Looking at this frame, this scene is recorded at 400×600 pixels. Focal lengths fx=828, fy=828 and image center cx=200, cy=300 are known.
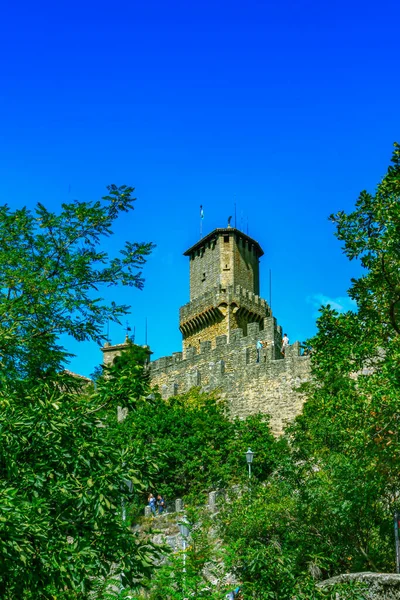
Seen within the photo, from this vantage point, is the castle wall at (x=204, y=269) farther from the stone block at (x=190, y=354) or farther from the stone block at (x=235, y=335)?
the stone block at (x=235, y=335)

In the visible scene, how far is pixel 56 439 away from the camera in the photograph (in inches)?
413

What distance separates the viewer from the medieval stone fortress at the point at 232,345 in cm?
4041

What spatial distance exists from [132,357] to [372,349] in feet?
119

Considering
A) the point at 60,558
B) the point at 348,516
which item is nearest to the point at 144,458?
the point at 60,558

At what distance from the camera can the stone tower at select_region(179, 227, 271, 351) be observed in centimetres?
5125

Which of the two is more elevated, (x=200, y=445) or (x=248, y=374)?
(x=248, y=374)

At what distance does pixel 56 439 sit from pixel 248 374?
31.7m

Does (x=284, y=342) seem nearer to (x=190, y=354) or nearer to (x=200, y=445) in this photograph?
(x=190, y=354)

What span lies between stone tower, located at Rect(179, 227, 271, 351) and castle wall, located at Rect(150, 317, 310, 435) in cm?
498

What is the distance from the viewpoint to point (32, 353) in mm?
12469

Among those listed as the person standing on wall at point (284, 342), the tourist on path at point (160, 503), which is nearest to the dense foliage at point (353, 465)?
the tourist on path at point (160, 503)

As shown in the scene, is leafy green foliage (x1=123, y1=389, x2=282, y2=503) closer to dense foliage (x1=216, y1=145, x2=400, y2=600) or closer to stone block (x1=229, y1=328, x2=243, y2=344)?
stone block (x1=229, y1=328, x2=243, y2=344)

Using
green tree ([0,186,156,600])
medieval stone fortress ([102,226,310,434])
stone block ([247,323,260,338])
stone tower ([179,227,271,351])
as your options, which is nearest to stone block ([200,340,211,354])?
medieval stone fortress ([102,226,310,434])

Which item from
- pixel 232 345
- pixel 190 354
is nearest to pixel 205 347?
pixel 190 354
